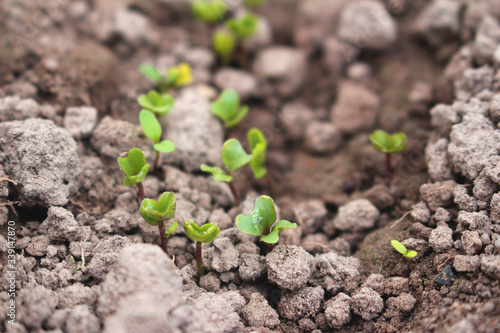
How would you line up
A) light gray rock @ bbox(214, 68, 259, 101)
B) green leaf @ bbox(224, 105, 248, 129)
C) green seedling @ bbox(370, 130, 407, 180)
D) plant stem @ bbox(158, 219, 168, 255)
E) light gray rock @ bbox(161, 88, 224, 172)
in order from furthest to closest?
light gray rock @ bbox(214, 68, 259, 101), green leaf @ bbox(224, 105, 248, 129), light gray rock @ bbox(161, 88, 224, 172), green seedling @ bbox(370, 130, 407, 180), plant stem @ bbox(158, 219, 168, 255)

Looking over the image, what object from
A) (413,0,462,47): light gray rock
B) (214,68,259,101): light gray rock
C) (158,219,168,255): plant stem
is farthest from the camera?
(214,68,259,101): light gray rock

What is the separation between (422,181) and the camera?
2256mm

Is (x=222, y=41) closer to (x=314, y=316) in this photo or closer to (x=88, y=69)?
(x=88, y=69)

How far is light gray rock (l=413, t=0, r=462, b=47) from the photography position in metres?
2.74

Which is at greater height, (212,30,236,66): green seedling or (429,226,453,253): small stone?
(212,30,236,66): green seedling

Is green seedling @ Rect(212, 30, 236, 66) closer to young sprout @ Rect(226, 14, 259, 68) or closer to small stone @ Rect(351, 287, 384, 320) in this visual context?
young sprout @ Rect(226, 14, 259, 68)

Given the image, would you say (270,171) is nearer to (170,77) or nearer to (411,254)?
(170,77)

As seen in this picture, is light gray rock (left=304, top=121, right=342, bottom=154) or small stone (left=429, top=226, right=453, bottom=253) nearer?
small stone (left=429, top=226, right=453, bottom=253)

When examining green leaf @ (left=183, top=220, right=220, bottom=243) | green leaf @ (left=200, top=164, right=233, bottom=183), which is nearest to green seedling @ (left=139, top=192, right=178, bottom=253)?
green leaf @ (left=183, top=220, right=220, bottom=243)

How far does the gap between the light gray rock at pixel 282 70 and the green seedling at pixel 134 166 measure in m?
1.44

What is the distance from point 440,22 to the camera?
2.76 meters

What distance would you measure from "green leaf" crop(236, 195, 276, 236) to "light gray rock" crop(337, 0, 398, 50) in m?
1.81

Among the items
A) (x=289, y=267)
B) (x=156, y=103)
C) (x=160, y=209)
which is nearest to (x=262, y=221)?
(x=289, y=267)

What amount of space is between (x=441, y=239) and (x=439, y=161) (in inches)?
21.1
